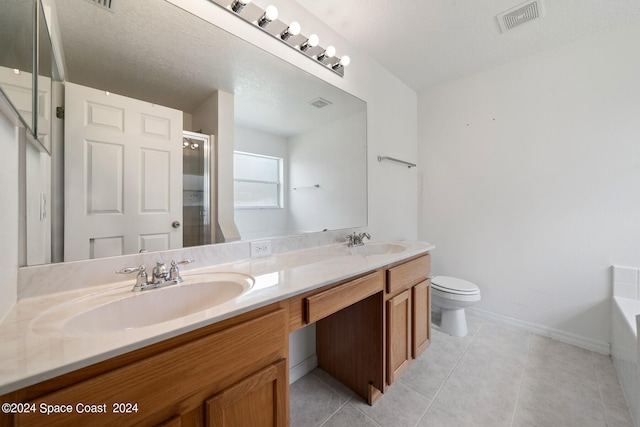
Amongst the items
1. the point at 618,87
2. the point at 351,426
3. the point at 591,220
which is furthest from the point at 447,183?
the point at 351,426

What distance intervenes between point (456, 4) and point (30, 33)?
6.59ft

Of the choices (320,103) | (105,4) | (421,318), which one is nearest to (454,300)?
(421,318)

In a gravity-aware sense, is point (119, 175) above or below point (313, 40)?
below

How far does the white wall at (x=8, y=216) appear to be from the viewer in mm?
594

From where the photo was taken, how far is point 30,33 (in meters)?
0.66

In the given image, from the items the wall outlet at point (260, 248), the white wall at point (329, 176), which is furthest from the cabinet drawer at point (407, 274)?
the wall outlet at point (260, 248)

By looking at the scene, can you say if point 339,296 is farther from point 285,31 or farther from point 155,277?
point 285,31

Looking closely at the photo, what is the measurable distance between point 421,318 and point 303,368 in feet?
2.80

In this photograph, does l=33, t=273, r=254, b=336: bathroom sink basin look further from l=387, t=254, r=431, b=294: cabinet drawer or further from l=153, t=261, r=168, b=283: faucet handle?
l=387, t=254, r=431, b=294: cabinet drawer

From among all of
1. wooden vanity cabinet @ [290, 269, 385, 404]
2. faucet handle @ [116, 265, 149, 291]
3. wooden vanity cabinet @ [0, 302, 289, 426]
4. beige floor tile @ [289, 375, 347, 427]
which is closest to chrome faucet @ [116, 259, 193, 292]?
faucet handle @ [116, 265, 149, 291]

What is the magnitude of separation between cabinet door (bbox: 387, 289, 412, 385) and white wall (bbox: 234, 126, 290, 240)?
2.55 ft

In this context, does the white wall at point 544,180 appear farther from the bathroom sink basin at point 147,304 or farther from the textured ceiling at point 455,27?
the bathroom sink basin at point 147,304

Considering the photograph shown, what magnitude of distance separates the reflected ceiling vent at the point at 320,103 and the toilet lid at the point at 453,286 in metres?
1.69

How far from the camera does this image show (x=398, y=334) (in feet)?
4.49
